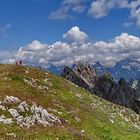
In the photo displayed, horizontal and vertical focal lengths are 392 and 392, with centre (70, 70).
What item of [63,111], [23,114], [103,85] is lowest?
[103,85]

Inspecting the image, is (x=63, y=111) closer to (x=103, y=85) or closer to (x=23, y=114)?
(x=23, y=114)

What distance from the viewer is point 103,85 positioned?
18788 cm

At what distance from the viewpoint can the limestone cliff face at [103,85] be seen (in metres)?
183

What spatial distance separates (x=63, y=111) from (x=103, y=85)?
140 m

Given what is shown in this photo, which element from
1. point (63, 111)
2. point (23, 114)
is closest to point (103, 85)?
point (63, 111)

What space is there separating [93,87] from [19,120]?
143 m

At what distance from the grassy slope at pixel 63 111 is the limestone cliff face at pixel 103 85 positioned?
364ft

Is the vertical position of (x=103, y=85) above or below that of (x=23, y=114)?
below

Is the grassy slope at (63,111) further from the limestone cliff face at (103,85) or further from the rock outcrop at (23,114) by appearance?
the limestone cliff face at (103,85)

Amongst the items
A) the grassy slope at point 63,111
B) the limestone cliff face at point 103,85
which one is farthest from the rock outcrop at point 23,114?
the limestone cliff face at point 103,85

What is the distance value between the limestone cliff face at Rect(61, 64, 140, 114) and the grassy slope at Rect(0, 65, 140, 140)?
111 meters

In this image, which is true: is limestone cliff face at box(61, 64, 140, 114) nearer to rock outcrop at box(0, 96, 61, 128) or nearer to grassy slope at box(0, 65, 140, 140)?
grassy slope at box(0, 65, 140, 140)

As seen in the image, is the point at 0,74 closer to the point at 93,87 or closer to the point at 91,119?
the point at 91,119

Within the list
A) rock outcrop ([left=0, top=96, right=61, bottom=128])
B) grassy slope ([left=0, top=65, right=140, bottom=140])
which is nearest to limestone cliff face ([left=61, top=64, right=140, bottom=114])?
grassy slope ([left=0, top=65, right=140, bottom=140])
